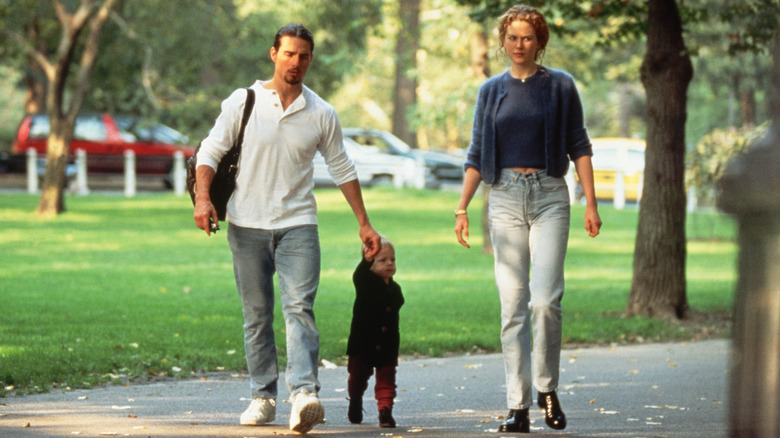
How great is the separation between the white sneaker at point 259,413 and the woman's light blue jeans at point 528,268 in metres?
1.12

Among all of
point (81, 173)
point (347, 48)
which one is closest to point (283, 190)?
point (81, 173)

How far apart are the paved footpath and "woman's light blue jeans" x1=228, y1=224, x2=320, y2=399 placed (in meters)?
0.28

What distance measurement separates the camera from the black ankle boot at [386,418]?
5.62 metres

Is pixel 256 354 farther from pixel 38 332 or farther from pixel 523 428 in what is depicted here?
pixel 38 332

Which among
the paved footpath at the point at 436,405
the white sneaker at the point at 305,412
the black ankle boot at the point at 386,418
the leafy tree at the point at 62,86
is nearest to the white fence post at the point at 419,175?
the leafy tree at the point at 62,86

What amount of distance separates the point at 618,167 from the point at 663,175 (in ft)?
63.9

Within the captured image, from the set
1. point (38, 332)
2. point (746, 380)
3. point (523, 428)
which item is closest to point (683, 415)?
point (523, 428)

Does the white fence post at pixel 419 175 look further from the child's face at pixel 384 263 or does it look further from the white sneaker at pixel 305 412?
the white sneaker at pixel 305 412

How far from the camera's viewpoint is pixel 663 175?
1064cm

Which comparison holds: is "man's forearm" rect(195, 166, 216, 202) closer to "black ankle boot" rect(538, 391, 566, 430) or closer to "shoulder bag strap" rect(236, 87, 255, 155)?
"shoulder bag strap" rect(236, 87, 255, 155)

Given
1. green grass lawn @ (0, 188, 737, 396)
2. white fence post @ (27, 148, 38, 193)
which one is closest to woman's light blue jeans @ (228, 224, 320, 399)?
green grass lawn @ (0, 188, 737, 396)

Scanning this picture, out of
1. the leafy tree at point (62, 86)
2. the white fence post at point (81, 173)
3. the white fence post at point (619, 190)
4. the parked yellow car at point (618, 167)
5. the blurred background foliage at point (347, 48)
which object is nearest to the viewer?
the blurred background foliage at point (347, 48)

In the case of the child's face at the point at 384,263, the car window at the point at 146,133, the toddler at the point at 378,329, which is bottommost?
the toddler at the point at 378,329

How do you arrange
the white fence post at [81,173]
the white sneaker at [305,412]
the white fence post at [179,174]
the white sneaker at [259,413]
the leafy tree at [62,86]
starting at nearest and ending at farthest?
the white sneaker at [305,412] < the white sneaker at [259,413] < the leafy tree at [62,86] < the white fence post at [81,173] < the white fence post at [179,174]
